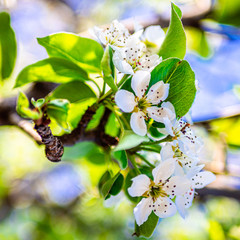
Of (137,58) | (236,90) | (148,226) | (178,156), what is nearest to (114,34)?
(137,58)

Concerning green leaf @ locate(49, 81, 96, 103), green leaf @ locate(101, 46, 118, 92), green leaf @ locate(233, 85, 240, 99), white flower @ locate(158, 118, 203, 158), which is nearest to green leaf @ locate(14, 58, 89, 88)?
green leaf @ locate(49, 81, 96, 103)

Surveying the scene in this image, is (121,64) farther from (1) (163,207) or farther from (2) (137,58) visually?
(1) (163,207)

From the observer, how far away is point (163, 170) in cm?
54

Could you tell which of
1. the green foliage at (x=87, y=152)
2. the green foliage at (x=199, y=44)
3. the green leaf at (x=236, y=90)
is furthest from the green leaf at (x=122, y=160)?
the green foliage at (x=199, y=44)

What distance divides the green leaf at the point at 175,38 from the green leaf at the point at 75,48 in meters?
0.14

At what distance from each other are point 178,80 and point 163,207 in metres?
0.24

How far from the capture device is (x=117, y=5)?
2.49 m

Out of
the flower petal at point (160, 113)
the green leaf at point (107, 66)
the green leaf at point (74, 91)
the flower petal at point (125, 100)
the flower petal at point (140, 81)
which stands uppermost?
the green leaf at point (107, 66)

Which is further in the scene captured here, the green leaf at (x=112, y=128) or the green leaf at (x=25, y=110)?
the green leaf at (x=112, y=128)

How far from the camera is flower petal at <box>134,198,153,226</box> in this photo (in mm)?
532

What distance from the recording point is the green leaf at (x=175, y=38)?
0.56m

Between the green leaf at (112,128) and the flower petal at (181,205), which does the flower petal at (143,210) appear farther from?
the green leaf at (112,128)

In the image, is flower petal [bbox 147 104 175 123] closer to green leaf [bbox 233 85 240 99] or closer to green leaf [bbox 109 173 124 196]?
green leaf [bbox 109 173 124 196]

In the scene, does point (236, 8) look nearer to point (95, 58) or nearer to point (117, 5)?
point (95, 58)
